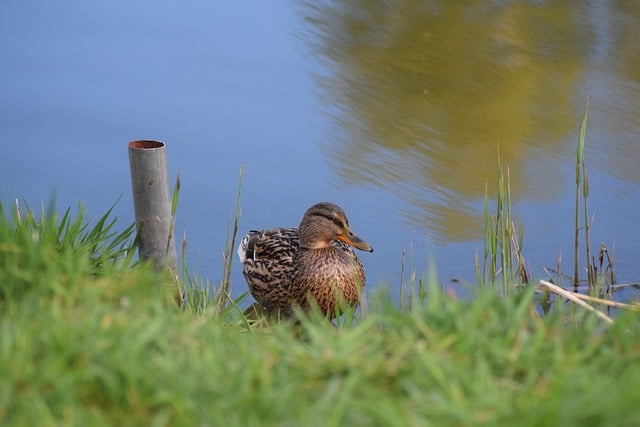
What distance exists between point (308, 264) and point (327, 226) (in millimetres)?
204

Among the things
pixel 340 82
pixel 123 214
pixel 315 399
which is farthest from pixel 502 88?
pixel 315 399

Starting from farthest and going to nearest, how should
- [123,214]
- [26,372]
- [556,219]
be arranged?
[556,219], [123,214], [26,372]

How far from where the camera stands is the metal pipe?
13.3 feet

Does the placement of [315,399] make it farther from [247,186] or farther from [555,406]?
[247,186]

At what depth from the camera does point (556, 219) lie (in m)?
5.51

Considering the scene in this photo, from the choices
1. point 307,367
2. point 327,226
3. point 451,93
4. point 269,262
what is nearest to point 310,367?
point 307,367

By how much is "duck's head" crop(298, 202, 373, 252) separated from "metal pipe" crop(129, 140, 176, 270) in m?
0.87

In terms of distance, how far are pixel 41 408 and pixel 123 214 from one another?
10.8 ft

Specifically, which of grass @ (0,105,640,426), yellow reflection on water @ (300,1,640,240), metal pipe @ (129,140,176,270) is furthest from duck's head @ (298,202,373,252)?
grass @ (0,105,640,426)

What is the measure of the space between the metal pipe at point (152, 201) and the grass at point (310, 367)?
1.56 m

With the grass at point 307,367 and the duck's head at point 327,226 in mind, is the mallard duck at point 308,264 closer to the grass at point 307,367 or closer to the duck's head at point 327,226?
the duck's head at point 327,226

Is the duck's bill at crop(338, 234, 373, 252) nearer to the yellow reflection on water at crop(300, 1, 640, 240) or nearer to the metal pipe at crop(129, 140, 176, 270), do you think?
the yellow reflection on water at crop(300, 1, 640, 240)

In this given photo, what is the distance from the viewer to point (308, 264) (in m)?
4.91

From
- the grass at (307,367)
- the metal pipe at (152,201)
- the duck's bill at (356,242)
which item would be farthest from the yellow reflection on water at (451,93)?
the grass at (307,367)
